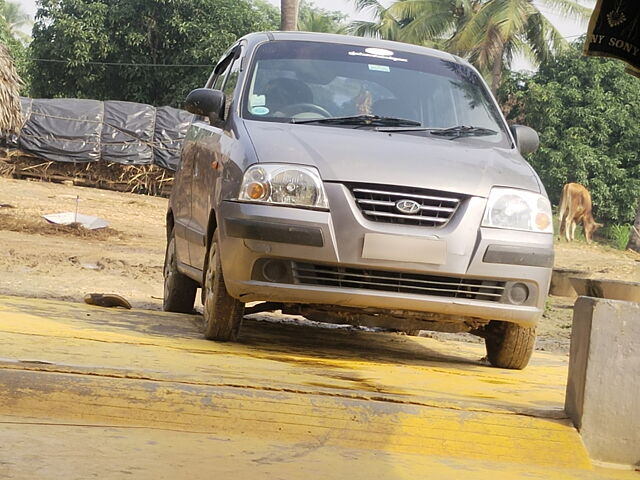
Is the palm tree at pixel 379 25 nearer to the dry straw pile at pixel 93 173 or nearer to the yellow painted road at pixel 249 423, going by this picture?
the dry straw pile at pixel 93 173

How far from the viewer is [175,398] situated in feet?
13.7

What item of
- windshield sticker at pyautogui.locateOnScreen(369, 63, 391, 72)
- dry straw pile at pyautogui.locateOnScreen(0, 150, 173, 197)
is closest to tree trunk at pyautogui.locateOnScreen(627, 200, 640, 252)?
dry straw pile at pyautogui.locateOnScreen(0, 150, 173, 197)

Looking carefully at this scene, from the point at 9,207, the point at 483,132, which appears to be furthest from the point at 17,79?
the point at 483,132

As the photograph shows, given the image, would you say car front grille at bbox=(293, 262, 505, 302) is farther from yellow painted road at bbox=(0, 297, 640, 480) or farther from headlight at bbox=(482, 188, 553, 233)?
yellow painted road at bbox=(0, 297, 640, 480)

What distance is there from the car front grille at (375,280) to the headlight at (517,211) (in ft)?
1.24

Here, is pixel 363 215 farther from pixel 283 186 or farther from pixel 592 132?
pixel 592 132

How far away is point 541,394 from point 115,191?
81.5ft

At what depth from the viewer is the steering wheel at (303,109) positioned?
6543 millimetres

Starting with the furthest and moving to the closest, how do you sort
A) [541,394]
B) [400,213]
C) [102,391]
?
[400,213], [541,394], [102,391]

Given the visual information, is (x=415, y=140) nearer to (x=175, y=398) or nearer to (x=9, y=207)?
(x=175, y=398)

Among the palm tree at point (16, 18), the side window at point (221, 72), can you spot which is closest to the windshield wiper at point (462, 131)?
the side window at point (221, 72)

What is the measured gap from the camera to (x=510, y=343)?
638 cm

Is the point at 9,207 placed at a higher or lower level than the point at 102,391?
lower

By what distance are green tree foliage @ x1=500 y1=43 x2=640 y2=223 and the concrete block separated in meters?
31.3
